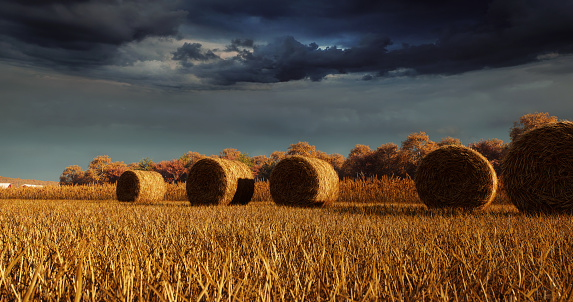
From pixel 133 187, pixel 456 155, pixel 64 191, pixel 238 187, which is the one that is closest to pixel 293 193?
pixel 238 187

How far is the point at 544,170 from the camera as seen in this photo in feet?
25.7

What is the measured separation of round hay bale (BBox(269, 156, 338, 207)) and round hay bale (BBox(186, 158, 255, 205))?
1.09 m

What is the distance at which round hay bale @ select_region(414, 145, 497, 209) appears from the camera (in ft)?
29.5

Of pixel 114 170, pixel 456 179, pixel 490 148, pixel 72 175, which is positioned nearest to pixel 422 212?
pixel 456 179

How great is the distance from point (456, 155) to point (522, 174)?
1556mm

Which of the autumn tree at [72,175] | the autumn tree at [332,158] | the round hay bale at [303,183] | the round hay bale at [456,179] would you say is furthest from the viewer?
the autumn tree at [72,175]

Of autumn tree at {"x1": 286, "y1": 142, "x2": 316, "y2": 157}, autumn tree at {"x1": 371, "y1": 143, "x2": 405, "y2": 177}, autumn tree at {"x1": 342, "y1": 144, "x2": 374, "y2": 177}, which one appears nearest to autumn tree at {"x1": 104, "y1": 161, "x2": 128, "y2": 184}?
autumn tree at {"x1": 286, "y1": 142, "x2": 316, "y2": 157}

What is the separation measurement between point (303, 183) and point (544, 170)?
228 inches

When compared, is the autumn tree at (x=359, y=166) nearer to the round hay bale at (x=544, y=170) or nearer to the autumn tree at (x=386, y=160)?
the autumn tree at (x=386, y=160)

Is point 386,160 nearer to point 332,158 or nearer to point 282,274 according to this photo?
point 332,158

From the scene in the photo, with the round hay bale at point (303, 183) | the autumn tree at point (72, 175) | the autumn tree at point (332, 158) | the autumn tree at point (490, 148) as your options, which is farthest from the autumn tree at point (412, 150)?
the autumn tree at point (72, 175)

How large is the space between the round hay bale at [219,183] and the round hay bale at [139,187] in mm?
3764

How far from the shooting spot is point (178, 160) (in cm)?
4350

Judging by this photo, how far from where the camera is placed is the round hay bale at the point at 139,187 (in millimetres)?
14914
